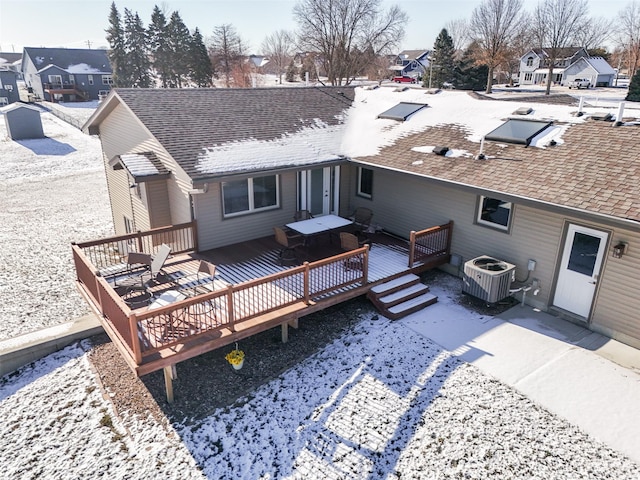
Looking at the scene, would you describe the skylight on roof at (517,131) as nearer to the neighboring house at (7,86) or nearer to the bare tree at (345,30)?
the bare tree at (345,30)

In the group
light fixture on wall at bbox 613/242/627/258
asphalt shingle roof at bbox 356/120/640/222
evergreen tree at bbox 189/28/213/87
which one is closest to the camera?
light fixture on wall at bbox 613/242/627/258

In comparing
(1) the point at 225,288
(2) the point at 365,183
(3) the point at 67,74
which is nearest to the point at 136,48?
(3) the point at 67,74

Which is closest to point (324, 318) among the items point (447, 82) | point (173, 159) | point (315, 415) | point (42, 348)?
point (315, 415)

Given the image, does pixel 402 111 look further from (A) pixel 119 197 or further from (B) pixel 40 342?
(B) pixel 40 342

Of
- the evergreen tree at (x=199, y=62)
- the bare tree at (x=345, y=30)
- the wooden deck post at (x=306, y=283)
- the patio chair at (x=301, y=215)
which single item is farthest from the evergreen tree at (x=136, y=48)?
the wooden deck post at (x=306, y=283)

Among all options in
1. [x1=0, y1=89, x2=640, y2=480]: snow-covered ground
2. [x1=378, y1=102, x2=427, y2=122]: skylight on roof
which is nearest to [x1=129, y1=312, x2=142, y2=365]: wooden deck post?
[x1=0, y1=89, x2=640, y2=480]: snow-covered ground

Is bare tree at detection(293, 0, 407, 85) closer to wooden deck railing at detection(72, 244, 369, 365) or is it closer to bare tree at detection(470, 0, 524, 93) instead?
bare tree at detection(470, 0, 524, 93)

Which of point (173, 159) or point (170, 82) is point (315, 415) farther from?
point (170, 82)
